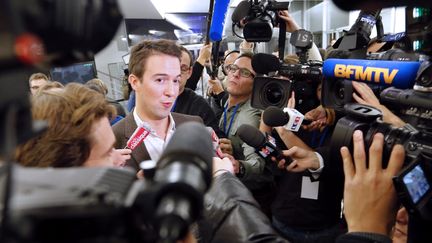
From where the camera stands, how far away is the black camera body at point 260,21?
5.41ft

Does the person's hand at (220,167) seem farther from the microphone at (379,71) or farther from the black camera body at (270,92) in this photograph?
the black camera body at (270,92)

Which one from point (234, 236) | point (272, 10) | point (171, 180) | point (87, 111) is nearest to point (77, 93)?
point (87, 111)

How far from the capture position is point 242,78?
6.68 ft

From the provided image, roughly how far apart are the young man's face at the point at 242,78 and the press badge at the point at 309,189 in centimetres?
72

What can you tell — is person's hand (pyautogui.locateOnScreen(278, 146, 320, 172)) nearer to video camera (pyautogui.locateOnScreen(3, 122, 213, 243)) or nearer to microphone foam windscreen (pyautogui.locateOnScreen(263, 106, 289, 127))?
microphone foam windscreen (pyautogui.locateOnScreen(263, 106, 289, 127))

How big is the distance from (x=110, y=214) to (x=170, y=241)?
6 centimetres

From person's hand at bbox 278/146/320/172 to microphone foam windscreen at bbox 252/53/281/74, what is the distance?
1.39 feet

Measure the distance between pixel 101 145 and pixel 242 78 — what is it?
1.30 m

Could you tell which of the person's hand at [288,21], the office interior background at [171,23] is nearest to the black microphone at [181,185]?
the person's hand at [288,21]

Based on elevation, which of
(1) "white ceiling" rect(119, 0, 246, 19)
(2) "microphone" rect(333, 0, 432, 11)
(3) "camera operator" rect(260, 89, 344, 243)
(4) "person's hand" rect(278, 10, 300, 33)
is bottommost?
(3) "camera operator" rect(260, 89, 344, 243)

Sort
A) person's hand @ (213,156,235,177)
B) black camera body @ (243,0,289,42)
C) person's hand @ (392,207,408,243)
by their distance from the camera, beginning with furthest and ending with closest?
black camera body @ (243,0,289,42), person's hand @ (392,207,408,243), person's hand @ (213,156,235,177)

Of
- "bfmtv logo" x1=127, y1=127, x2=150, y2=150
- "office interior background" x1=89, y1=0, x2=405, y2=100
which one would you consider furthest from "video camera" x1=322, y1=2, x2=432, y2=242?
"office interior background" x1=89, y1=0, x2=405, y2=100

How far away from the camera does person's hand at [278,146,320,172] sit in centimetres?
130

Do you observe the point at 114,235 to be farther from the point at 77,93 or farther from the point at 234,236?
the point at 77,93
